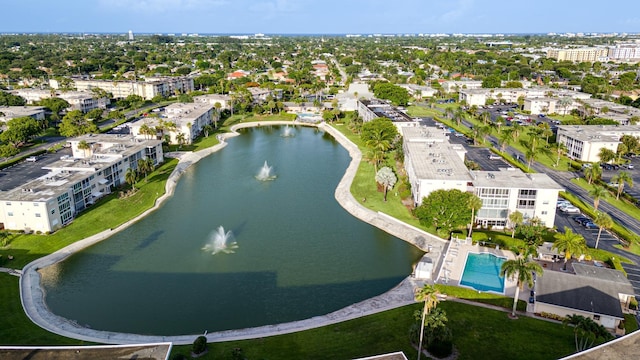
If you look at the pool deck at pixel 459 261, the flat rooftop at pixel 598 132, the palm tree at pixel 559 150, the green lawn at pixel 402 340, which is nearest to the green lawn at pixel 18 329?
the green lawn at pixel 402 340

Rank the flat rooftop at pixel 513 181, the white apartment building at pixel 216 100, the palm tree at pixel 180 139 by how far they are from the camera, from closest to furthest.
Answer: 1. the flat rooftop at pixel 513 181
2. the palm tree at pixel 180 139
3. the white apartment building at pixel 216 100

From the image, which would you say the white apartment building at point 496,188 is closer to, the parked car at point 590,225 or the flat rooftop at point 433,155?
the flat rooftop at point 433,155

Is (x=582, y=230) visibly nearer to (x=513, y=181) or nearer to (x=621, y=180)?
(x=513, y=181)

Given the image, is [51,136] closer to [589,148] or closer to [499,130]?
[499,130]

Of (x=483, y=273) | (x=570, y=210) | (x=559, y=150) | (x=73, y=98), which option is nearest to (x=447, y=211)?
(x=483, y=273)

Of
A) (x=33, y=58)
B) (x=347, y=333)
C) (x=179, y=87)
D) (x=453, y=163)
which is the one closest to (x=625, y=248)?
(x=453, y=163)

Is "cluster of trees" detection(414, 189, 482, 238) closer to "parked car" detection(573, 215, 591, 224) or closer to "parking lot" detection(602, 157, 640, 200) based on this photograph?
"parked car" detection(573, 215, 591, 224)
